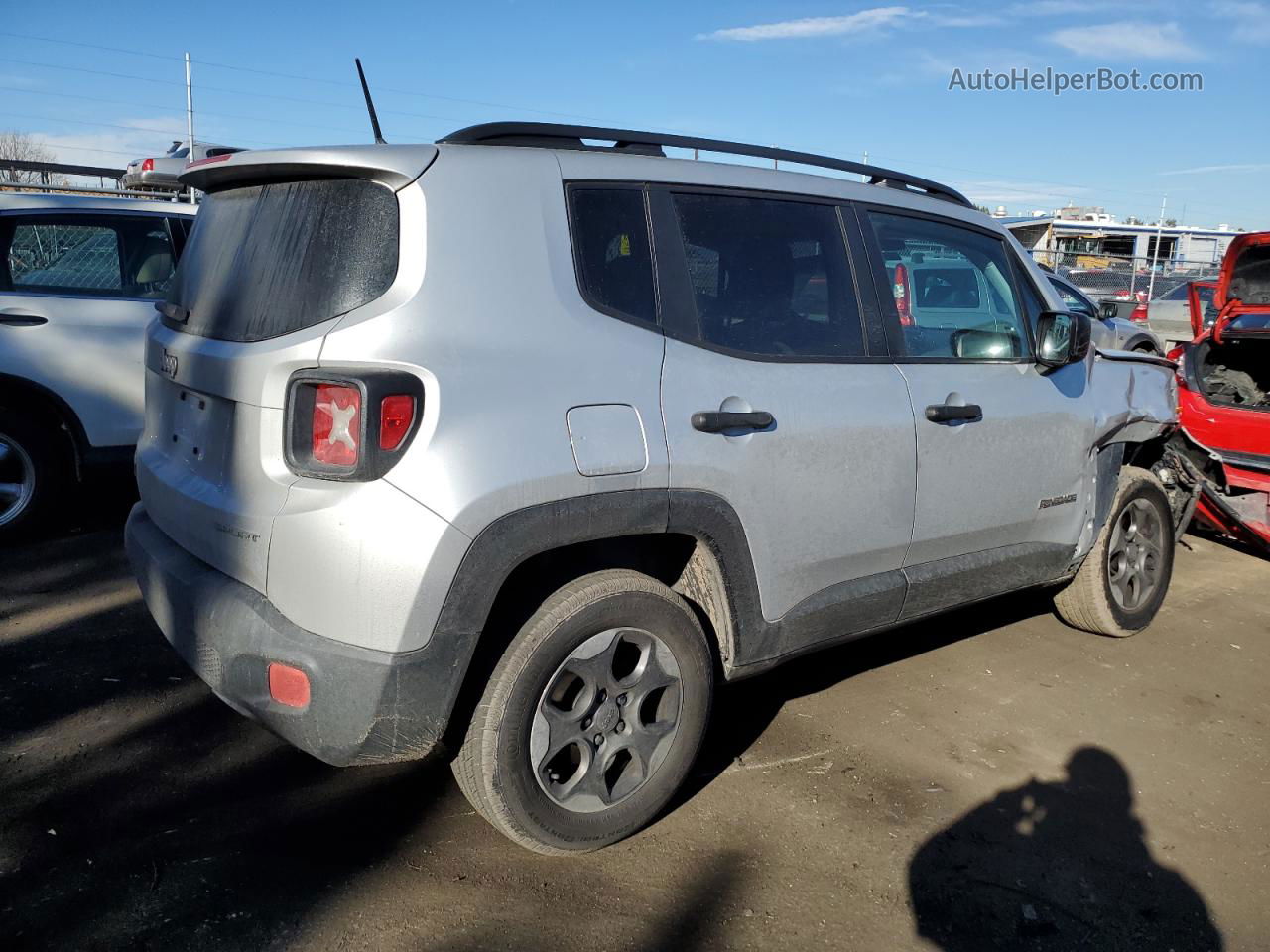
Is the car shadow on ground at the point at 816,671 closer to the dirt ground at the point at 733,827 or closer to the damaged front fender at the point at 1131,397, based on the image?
the dirt ground at the point at 733,827

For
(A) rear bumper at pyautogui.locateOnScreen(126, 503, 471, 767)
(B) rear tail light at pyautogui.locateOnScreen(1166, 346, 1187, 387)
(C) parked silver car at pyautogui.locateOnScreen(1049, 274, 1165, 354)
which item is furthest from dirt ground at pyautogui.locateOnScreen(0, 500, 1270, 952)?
(C) parked silver car at pyautogui.locateOnScreen(1049, 274, 1165, 354)

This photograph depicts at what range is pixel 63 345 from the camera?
5457mm

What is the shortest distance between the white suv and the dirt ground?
1.48m

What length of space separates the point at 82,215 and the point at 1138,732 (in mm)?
5616

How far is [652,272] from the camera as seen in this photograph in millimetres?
2910

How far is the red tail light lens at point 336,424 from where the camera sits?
2.39 m

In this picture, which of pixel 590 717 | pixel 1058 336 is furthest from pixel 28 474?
pixel 1058 336

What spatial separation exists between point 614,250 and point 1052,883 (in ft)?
6.87

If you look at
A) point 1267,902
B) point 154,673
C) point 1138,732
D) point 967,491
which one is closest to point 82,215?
point 154,673

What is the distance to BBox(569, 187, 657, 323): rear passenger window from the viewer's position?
2.78 metres

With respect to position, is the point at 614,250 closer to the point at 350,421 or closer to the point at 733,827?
the point at 350,421

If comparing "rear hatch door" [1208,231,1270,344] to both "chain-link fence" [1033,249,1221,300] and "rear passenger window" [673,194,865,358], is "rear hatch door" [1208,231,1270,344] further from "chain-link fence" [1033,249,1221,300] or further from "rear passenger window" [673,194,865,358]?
"chain-link fence" [1033,249,1221,300]

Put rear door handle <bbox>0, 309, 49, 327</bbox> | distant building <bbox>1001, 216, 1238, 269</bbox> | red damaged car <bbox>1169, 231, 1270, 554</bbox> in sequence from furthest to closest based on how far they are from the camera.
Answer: distant building <bbox>1001, 216, 1238, 269</bbox> → red damaged car <bbox>1169, 231, 1270, 554</bbox> → rear door handle <bbox>0, 309, 49, 327</bbox>

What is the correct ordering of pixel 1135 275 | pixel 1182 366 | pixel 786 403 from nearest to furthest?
1. pixel 786 403
2. pixel 1182 366
3. pixel 1135 275
